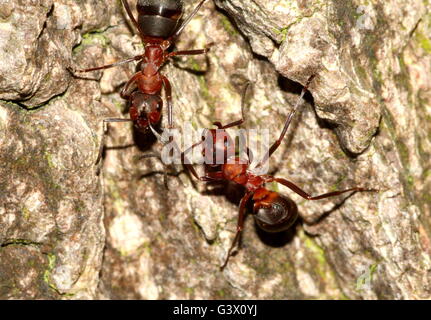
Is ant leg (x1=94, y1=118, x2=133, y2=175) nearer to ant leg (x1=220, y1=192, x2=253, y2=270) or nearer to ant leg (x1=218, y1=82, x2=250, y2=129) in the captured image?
ant leg (x1=218, y1=82, x2=250, y2=129)

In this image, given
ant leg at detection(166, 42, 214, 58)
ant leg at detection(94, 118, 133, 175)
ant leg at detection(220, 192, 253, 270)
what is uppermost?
ant leg at detection(166, 42, 214, 58)

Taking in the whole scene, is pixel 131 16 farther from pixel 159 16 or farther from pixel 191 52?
pixel 191 52

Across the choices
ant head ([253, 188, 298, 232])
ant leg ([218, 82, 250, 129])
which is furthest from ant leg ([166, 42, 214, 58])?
ant head ([253, 188, 298, 232])

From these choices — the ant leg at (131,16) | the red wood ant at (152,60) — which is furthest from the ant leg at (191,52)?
the ant leg at (131,16)

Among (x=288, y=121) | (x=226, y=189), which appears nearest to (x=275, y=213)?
(x=226, y=189)

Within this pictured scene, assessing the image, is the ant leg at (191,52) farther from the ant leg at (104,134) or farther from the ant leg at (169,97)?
the ant leg at (104,134)

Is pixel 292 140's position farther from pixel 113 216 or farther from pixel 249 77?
pixel 113 216
